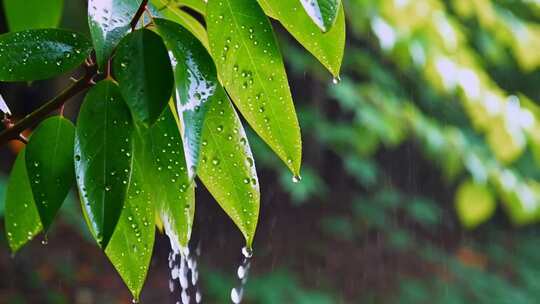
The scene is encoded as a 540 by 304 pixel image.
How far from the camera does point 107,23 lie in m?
0.39

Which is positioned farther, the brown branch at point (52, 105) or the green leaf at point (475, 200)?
the green leaf at point (475, 200)

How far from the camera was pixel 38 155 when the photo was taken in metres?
0.45

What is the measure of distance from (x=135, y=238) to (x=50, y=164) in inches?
2.6

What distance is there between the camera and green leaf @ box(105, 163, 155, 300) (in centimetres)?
45

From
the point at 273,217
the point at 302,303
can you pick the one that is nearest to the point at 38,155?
the point at 302,303

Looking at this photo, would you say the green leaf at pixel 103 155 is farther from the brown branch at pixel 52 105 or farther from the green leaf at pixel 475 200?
the green leaf at pixel 475 200

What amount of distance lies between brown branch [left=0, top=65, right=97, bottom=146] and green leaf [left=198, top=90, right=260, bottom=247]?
0.07 metres

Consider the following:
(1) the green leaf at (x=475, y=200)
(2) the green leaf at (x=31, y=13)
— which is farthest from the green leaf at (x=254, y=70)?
(1) the green leaf at (x=475, y=200)

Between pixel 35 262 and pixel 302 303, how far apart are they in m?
1.22

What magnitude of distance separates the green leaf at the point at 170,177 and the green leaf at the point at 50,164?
0.05 m

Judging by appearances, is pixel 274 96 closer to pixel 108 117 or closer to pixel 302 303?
pixel 108 117

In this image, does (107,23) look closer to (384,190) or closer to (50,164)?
(50,164)

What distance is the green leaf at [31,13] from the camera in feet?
2.12

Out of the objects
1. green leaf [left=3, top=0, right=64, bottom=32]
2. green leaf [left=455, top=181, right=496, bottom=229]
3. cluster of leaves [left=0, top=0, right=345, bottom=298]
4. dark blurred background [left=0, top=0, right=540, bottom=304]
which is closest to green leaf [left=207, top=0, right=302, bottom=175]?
cluster of leaves [left=0, top=0, right=345, bottom=298]
